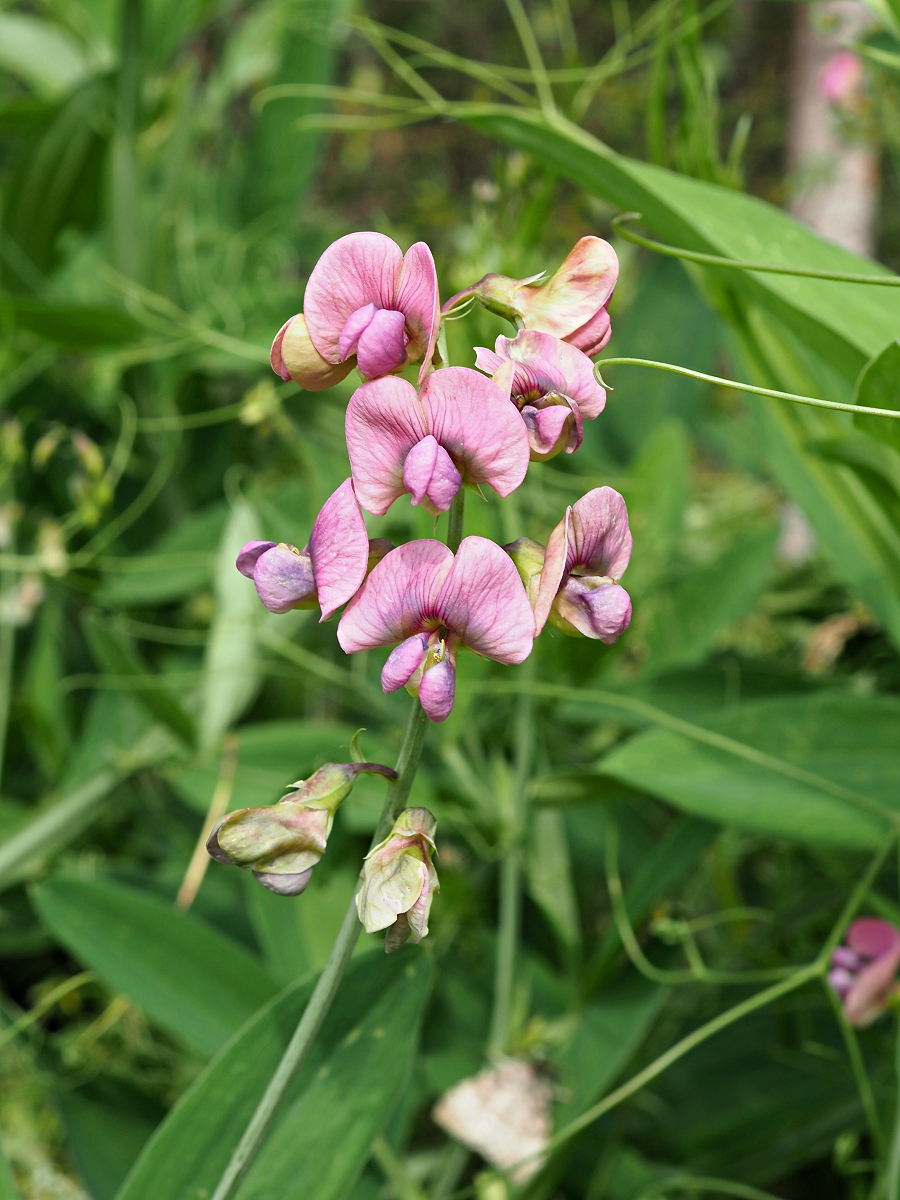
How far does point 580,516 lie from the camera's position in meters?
0.29

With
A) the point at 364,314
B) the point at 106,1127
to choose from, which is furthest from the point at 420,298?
the point at 106,1127

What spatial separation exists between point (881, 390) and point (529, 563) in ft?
0.57

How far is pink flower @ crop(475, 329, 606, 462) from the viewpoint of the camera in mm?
279

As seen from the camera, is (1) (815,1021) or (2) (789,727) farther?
(1) (815,1021)

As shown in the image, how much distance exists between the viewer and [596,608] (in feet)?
0.97

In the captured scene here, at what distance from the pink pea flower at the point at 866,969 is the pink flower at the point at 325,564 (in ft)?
1.16

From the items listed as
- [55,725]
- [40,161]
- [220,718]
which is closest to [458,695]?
[220,718]

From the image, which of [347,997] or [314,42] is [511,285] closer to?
[347,997]

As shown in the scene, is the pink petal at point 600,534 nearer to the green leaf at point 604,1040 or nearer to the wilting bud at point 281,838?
the wilting bud at point 281,838

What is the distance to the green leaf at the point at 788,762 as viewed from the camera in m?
0.52

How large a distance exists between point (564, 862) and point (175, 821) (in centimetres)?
33

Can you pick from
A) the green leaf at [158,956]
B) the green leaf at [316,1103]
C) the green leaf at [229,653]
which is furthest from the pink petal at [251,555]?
the green leaf at [229,653]

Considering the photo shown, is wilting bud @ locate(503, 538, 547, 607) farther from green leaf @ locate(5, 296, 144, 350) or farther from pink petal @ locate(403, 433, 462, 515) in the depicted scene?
green leaf @ locate(5, 296, 144, 350)

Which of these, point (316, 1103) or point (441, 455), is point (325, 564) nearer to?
point (441, 455)
